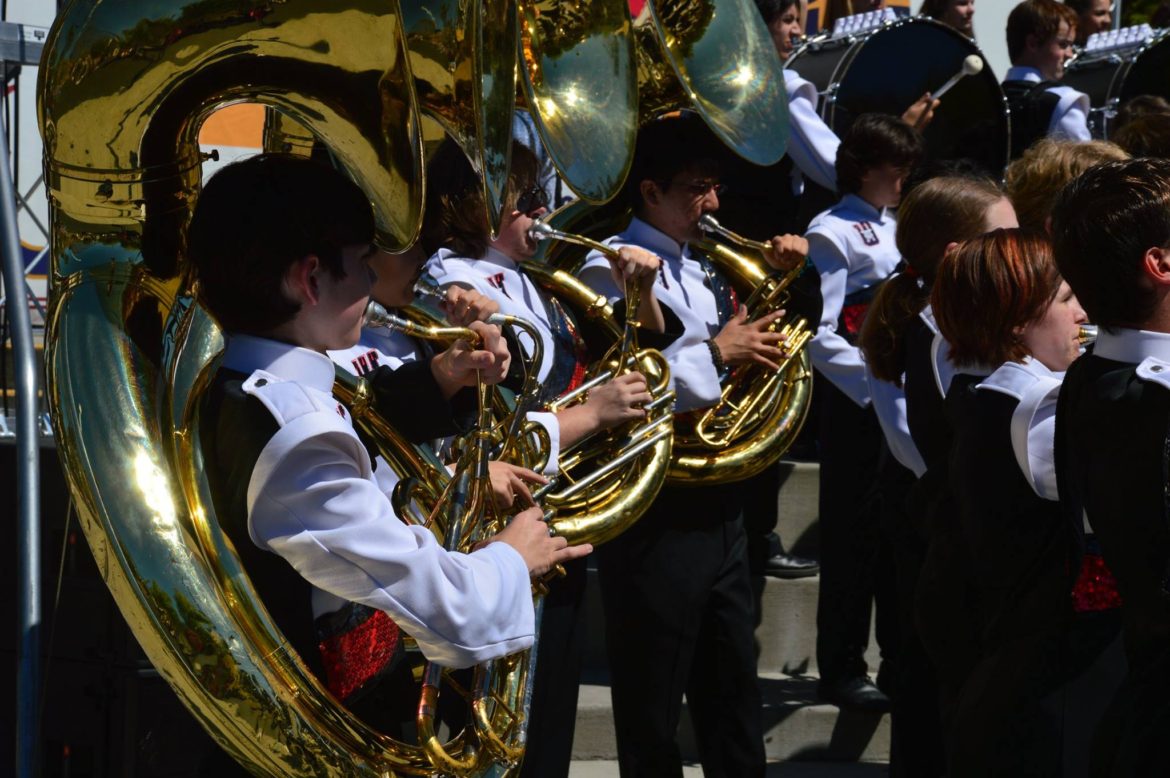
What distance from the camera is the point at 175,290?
180 cm

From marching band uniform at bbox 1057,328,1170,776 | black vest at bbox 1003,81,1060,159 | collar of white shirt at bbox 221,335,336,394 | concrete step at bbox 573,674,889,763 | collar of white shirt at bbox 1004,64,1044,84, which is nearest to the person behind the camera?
collar of white shirt at bbox 221,335,336,394

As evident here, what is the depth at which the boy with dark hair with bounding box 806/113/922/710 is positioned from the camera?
13.7 feet

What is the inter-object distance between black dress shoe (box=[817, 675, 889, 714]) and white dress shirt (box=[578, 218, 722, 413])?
1.30 m

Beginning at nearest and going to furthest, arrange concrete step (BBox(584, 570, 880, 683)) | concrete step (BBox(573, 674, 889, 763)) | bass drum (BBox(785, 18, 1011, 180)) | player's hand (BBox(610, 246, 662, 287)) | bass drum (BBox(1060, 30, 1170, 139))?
player's hand (BBox(610, 246, 662, 287)), concrete step (BBox(573, 674, 889, 763)), concrete step (BBox(584, 570, 880, 683)), bass drum (BBox(785, 18, 1011, 180)), bass drum (BBox(1060, 30, 1170, 139))

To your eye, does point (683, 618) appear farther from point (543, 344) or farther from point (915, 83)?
point (915, 83)

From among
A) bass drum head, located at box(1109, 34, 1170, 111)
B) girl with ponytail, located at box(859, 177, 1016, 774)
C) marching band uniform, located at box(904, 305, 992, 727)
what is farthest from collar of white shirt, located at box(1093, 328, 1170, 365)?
bass drum head, located at box(1109, 34, 1170, 111)

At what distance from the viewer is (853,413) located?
430 cm

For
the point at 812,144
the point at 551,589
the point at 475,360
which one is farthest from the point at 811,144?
the point at 475,360

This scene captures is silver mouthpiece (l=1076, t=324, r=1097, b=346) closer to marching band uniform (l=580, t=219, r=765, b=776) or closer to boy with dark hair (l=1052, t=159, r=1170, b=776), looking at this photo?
Result: boy with dark hair (l=1052, t=159, r=1170, b=776)

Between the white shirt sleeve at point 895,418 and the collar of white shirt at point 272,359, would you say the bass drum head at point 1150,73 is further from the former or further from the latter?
the collar of white shirt at point 272,359

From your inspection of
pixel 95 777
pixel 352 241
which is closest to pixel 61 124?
pixel 352 241

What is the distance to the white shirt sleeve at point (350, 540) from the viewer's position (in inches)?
67.6

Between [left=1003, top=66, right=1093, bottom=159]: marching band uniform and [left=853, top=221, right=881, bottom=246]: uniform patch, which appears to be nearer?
[left=853, top=221, right=881, bottom=246]: uniform patch

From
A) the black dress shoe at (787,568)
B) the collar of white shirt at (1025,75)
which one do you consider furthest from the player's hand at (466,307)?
the collar of white shirt at (1025,75)
